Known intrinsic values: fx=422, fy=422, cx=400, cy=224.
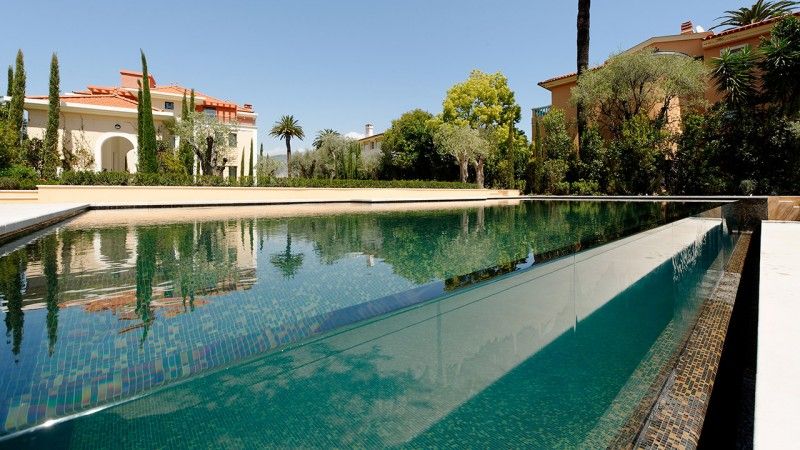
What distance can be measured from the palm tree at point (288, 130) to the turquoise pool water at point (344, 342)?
1449 inches

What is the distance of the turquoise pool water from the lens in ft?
4.28

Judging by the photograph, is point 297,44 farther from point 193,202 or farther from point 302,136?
point 302,136

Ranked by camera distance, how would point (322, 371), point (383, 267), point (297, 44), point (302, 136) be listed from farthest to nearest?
point (302, 136), point (297, 44), point (383, 267), point (322, 371)

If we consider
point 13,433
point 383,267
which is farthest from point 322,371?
point 383,267

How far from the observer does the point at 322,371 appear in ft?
4.83

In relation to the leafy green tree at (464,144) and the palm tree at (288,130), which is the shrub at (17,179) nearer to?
the leafy green tree at (464,144)

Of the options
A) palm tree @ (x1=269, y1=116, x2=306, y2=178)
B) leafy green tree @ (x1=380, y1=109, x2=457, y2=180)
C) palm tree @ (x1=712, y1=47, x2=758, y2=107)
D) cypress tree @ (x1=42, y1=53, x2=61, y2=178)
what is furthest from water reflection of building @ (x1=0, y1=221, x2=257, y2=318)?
palm tree @ (x1=269, y1=116, x2=306, y2=178)

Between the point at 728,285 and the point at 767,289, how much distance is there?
256 centimetres

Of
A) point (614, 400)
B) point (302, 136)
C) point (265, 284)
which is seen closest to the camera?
Result: point (614, 400)

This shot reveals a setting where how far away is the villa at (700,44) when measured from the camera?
739 inches

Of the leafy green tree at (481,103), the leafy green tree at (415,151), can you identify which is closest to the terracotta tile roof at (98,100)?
the leafy green tree at (415,151)

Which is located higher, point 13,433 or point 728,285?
point 13,433

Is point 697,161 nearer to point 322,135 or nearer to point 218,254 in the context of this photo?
point 218,254

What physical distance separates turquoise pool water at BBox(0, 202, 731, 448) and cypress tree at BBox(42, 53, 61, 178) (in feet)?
59.6
